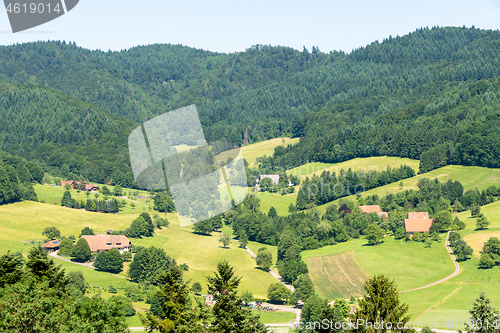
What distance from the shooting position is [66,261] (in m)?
85.9

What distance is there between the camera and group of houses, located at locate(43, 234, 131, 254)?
9212 cm

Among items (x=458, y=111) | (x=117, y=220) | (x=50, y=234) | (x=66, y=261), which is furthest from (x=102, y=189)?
(x=458, y=111)

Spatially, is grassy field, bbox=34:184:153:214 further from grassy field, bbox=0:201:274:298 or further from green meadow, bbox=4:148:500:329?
grassy field, bbox=0:201:274:298

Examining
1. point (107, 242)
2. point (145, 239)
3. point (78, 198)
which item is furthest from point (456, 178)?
point (78, 198)

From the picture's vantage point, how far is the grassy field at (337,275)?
76.1m

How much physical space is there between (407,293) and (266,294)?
65.1 ft

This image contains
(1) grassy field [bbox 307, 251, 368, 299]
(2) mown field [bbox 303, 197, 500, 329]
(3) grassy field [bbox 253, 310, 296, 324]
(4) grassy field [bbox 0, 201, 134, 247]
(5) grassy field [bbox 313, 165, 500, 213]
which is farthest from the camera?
(5) grassy field [bbox 313, 165, 500, 213]

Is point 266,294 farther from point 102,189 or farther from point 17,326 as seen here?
point 102,189

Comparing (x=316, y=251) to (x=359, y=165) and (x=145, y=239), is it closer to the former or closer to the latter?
(x=145, y=239)

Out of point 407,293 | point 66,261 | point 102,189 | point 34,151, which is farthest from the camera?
point 34,151

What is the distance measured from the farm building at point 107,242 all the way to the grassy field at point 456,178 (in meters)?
44.5

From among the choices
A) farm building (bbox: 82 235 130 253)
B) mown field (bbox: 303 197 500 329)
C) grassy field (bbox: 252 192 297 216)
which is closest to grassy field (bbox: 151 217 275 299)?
farm building (bbox: 82 235 130 253)

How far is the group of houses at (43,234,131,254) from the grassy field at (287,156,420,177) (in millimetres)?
69462

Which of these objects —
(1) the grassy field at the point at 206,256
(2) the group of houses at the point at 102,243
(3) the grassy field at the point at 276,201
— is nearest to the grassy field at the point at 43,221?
(2) the group of houses at the point at 102,243
